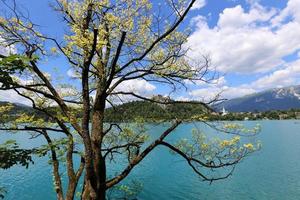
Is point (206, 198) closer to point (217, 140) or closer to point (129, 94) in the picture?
point (217, 140)

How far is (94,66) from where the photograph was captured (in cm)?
1043

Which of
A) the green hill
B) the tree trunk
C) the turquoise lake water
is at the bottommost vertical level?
the turquoise lake water

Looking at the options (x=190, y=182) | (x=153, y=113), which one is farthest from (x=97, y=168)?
(x=190, y=182)

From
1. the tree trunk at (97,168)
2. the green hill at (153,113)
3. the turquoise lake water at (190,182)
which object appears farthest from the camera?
the turquoise lake water at (190,182)

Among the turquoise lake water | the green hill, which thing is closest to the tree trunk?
the green hill

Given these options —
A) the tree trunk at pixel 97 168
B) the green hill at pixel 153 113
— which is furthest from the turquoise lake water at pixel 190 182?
the tree trunk at pixel 97 168

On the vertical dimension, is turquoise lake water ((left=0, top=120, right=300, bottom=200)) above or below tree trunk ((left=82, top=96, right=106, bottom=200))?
below

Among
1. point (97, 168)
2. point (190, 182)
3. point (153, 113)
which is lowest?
point (190, 182)

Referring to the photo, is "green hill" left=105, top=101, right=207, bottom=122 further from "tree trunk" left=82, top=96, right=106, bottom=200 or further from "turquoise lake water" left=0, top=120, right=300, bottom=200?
"turquoise lake water" left=0, top=120, right=300, bottom=200

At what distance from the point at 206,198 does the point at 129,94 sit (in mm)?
24033

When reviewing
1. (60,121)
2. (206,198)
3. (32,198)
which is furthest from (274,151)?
(60,121)

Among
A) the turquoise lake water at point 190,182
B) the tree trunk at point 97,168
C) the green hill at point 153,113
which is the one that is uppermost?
the green hill at point 153,113

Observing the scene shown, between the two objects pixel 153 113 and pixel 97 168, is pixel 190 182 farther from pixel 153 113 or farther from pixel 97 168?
pixel 97 168

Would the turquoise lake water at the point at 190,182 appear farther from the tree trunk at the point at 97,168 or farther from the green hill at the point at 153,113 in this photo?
the tree trunk at the point at 97,168
